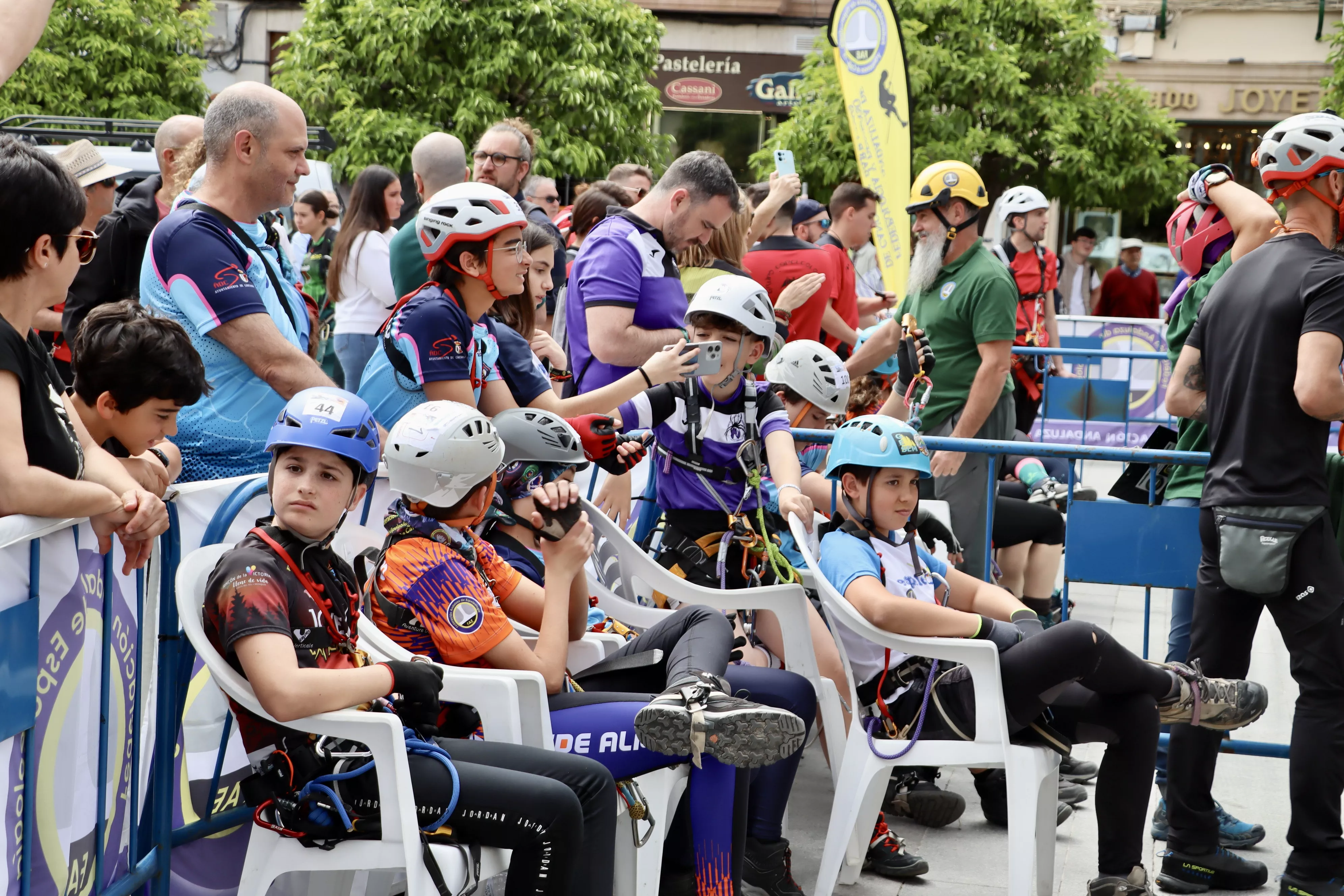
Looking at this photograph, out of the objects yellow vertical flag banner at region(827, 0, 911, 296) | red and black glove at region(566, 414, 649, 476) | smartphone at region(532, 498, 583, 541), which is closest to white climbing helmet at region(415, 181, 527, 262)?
red and black glove at region(566, 414, 649, 476)

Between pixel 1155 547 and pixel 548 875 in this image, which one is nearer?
pixel 548 875

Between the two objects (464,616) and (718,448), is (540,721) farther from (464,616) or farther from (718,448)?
(718,448)

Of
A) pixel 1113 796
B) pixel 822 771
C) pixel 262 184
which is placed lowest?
pixel 822 771

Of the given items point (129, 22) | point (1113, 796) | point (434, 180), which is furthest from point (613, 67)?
point (1113, 796)

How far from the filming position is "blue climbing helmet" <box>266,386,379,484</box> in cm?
300

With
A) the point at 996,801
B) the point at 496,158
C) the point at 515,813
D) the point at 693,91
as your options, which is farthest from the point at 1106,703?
the point at 693,91

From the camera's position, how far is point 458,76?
62.0 feet

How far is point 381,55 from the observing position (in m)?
18.6

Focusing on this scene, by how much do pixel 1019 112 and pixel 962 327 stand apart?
596 inches

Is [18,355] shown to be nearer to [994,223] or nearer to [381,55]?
[381,55]

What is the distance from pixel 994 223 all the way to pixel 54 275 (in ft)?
64.3

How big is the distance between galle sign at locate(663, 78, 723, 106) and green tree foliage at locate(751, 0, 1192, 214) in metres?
6.03


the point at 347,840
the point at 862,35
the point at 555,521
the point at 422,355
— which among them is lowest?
the point at 347,840

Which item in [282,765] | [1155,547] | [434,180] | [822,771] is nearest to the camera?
[282,765]
